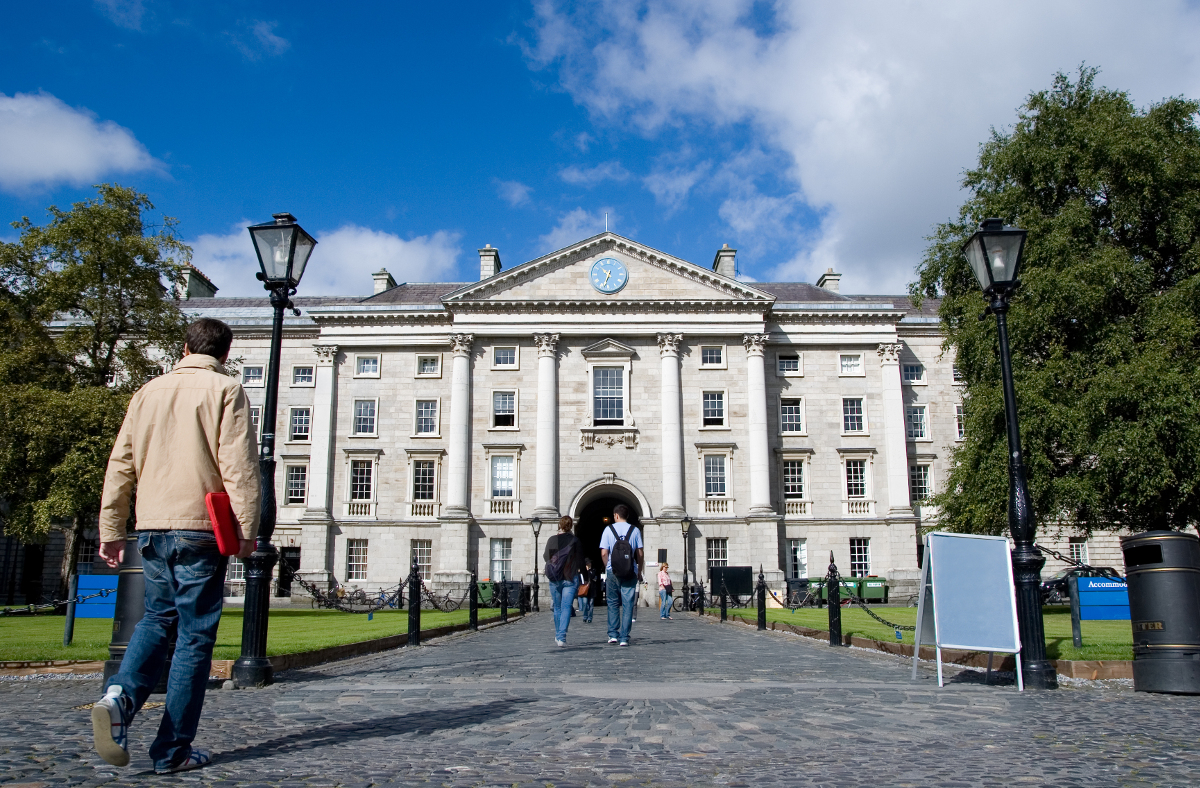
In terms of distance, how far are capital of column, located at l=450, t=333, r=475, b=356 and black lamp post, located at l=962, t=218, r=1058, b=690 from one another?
107ft

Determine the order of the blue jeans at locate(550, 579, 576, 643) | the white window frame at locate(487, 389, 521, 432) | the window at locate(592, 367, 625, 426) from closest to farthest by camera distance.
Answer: the blue jeans at locate(550, 579, 576, 643) → the white window frame at locate(487, 389, 521, 432) → the window at locate(592, 367, 625, 426)

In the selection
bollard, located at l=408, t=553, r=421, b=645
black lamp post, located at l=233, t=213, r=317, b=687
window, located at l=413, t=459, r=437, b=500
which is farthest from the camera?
window, located at l=413, t=459, r=437, b=500

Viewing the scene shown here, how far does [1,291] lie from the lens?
1107 inches

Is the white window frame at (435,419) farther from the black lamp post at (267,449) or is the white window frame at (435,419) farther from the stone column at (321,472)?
the black lamp post at (267,449)

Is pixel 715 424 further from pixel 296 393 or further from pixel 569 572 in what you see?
pixel 569 572

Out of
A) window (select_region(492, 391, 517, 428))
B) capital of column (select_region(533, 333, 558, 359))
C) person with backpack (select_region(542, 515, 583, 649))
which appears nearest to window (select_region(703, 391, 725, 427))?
capital of column (select_region(533, 333, 558, 359))

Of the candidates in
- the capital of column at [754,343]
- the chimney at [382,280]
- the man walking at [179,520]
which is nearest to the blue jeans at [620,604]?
the man walking at [179,520]

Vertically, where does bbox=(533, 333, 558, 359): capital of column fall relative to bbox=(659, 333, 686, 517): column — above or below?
above

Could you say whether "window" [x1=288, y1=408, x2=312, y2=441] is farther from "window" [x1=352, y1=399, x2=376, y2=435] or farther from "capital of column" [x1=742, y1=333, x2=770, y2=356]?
"capital of column" [x1=742, y1=333, x2=770, y2=356]

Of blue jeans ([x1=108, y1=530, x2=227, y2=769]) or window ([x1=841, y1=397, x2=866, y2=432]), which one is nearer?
blue jeans ([x1=108, y1=530, x2=227, y2=769])

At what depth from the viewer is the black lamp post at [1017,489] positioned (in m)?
8.99

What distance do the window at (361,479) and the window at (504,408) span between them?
638cm

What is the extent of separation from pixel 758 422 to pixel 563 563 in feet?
91.8

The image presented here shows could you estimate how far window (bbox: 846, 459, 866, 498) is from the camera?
42.1 m
